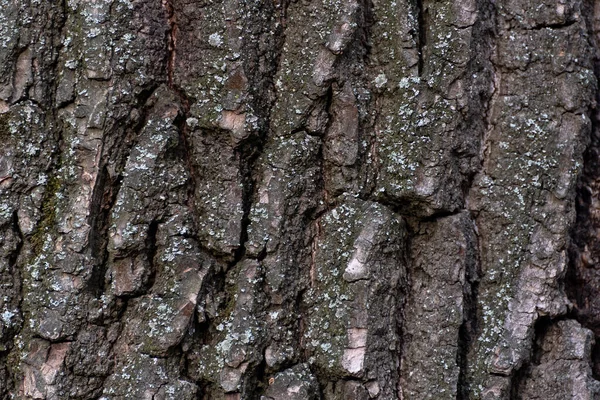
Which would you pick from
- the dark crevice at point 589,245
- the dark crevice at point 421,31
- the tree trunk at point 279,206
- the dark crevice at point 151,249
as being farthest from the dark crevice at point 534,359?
the dark crevice at point 151,249

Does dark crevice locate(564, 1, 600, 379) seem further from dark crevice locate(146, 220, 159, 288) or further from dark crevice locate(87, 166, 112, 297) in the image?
dark crevice locate(87, 166, 112, 297)

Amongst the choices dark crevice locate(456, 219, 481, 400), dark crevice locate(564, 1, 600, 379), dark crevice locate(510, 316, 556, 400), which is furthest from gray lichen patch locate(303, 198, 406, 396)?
dark crevice locate(564, 1, 600, 379)

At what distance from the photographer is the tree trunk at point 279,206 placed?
1.42 metres

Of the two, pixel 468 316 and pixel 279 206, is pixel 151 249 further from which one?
pixel 468 316

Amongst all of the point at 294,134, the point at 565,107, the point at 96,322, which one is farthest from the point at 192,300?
the point at 565,107

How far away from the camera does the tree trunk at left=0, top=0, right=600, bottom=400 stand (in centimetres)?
142

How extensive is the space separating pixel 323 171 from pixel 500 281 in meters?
0.48

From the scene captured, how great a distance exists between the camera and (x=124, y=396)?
140 centimetres

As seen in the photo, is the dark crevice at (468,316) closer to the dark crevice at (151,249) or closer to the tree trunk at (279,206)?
the tree trunk at (279,206)

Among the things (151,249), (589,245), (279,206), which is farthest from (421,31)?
(151,249)

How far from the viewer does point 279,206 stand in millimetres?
1441

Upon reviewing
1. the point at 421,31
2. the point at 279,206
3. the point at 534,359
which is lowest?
the point at 534,359

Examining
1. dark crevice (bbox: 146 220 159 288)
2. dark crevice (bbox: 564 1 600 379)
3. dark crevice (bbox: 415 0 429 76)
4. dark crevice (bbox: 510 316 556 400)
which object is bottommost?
dark crevice (bbox: 510 316 556 400)

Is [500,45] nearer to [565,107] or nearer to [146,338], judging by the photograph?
[565,107]
